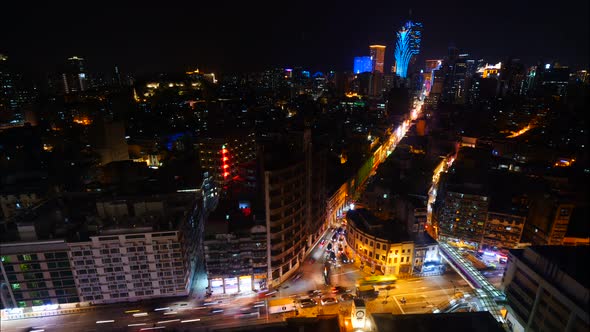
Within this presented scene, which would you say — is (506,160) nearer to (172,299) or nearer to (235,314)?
(235,314)

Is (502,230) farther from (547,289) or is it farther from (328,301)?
(328,301)

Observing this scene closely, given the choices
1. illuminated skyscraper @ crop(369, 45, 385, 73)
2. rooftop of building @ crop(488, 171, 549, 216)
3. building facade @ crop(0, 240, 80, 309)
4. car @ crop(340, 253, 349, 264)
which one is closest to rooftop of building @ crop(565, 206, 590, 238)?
rooftop of building @ crop(488, 171, 549, 216)

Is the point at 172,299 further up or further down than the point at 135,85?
further down

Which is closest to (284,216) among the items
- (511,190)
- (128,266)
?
(128,266)

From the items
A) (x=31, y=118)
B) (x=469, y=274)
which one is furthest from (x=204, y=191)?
(x=31, y=118)

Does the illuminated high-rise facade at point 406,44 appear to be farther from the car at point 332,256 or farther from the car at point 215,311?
the car at point 215,311

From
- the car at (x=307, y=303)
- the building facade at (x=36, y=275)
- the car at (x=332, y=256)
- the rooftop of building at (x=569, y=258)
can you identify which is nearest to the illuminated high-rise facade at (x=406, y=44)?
the car at (x=332, y=256)
